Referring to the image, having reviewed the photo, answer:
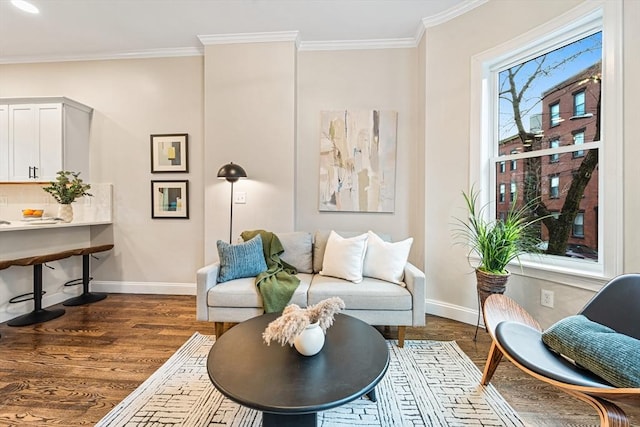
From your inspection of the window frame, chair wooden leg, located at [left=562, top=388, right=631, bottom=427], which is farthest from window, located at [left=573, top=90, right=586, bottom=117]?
chair wooden leg, located at [left=562, top=388, right=631, bottom=427]

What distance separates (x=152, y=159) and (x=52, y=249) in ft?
4.57

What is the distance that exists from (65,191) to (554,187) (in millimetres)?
4785

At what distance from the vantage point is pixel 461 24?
274cm

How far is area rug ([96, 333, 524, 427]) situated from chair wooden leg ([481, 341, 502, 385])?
54 mm

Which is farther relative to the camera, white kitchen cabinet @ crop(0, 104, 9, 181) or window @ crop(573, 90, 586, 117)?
white kitchen cabinet @ crop(0, 104, 9, 181)

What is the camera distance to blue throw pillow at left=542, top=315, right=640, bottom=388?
3.88 feet

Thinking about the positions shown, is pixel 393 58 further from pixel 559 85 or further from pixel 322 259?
pixel 322 259

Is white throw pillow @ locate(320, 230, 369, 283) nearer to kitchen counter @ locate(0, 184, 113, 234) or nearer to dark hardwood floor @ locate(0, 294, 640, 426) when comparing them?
dark hardwood floor @ locate(0, 294, 640, 426)

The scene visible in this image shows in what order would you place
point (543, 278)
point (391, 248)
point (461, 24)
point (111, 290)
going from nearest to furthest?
point (543, 278)
point (391, 248)
point (461, 24)
point (111, 290)

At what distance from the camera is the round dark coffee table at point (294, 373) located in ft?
3.50

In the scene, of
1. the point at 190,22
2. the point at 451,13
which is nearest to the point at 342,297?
the point at 451,13

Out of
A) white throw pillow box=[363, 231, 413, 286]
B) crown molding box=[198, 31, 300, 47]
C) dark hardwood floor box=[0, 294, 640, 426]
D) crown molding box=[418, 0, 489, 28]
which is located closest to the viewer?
dark hardwood floor box=[0, 294, 640, 426]

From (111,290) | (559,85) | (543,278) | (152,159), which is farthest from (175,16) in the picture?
(543,278)

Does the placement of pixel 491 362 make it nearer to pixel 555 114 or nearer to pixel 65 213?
pixel 555 114
